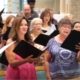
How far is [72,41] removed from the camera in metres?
3.29

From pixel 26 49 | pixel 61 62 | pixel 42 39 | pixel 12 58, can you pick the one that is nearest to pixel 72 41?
pixel 61 62

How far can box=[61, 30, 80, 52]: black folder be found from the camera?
3287mm

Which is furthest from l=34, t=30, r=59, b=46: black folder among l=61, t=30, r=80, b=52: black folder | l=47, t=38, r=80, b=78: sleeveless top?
l=61, t=30, r=80, b=52: black folder

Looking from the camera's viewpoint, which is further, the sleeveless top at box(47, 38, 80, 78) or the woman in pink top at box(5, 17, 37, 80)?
the sleeveless top at box(47, 38, 80, 78)

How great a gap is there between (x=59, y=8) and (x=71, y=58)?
6119 millimetres

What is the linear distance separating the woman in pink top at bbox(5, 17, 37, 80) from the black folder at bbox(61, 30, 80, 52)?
386 millimetres

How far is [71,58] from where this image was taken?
10.7 feet

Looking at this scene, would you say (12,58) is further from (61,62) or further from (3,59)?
(61,62)

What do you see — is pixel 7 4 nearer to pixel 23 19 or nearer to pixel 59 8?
pixel 59 8

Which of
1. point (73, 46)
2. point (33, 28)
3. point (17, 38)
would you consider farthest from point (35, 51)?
point (33, 28)

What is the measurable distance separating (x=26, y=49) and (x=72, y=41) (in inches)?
19.7

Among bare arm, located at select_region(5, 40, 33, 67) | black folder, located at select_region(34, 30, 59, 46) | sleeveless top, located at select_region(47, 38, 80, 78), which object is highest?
bare arm, located at select_region(5, 40, 33, 67)

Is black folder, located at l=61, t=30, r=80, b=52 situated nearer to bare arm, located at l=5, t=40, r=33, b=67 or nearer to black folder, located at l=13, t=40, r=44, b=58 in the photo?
black folder, located at l=13, t=40, r=44, b=58

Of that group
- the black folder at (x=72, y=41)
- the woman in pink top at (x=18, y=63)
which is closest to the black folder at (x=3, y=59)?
the woman in pink top at (x=18, y=63)
